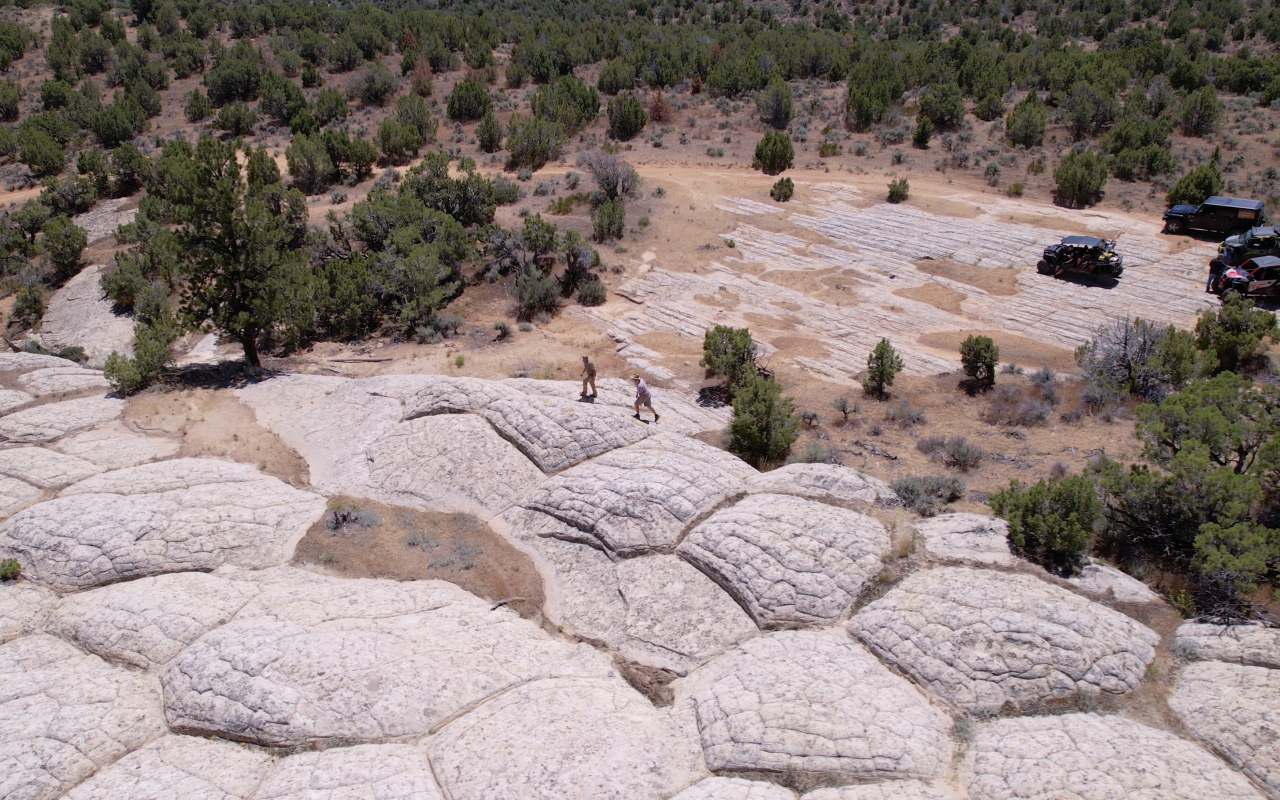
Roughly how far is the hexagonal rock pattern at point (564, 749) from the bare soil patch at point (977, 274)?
23712 millimetres

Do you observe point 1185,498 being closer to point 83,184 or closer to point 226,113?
point 83,184

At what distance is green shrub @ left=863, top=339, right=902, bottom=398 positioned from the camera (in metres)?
21.6

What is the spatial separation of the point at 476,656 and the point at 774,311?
63.6ft

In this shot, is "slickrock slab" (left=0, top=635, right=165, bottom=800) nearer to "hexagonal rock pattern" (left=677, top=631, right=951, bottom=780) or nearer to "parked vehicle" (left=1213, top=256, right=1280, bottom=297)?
"hexagonal rock pattern" (left=677, top=631, right=951, bottom=780)

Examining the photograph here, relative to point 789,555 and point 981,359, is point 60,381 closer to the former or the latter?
point 789,555

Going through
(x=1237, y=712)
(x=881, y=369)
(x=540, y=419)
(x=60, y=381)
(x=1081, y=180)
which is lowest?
(x=60, y=381)

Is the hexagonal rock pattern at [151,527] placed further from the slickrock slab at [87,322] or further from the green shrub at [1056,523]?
the slickrock slab at [87,322]

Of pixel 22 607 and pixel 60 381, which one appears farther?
pixel 60 381

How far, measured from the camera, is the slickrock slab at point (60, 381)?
20.5 metres

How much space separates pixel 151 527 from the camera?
13539 millimetres

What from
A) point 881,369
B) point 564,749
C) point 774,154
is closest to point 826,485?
point 881,369

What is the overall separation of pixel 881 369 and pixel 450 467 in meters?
12.3

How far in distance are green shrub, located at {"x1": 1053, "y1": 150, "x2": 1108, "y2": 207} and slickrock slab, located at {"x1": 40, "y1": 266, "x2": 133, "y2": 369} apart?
39.4 m

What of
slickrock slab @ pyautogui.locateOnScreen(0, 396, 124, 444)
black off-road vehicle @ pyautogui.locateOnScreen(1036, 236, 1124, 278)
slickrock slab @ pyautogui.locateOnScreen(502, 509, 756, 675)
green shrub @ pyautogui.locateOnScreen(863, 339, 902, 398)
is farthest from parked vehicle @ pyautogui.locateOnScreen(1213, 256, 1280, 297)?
slickrock slab @ pyautogui.locateOnScreen(0, 396, 124, 444)
